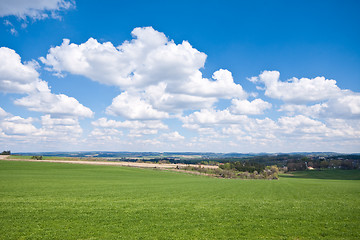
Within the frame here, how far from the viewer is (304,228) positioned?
57.5 ft

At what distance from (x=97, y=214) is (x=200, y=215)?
10196 millimetres

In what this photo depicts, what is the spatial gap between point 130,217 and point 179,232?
20.5 feet

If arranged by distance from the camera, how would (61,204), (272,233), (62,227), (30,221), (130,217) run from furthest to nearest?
(61,204)
(130,217)
(30,221)
(62,227)
(272,233)

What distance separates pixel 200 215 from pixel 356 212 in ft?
53.7

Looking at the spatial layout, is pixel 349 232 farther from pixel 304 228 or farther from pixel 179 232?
pixel 179 232

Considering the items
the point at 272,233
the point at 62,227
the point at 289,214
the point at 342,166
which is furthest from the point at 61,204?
the point at 342,166

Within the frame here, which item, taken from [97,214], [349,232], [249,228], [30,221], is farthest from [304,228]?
[30,221]

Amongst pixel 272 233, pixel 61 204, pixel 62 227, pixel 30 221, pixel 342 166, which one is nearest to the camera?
pixel 272 233

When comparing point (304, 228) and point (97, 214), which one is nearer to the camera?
point (304, 228)

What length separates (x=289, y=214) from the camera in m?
22.2

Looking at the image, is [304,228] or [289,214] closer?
[304,228]

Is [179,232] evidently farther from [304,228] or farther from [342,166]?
A: [342,166]

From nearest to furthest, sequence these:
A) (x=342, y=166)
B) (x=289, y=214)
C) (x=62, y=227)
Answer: (x=62, y=227) < (x=289, y=214) < (x=342, y=166)

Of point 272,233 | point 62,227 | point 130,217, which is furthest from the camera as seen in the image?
point 130,217
